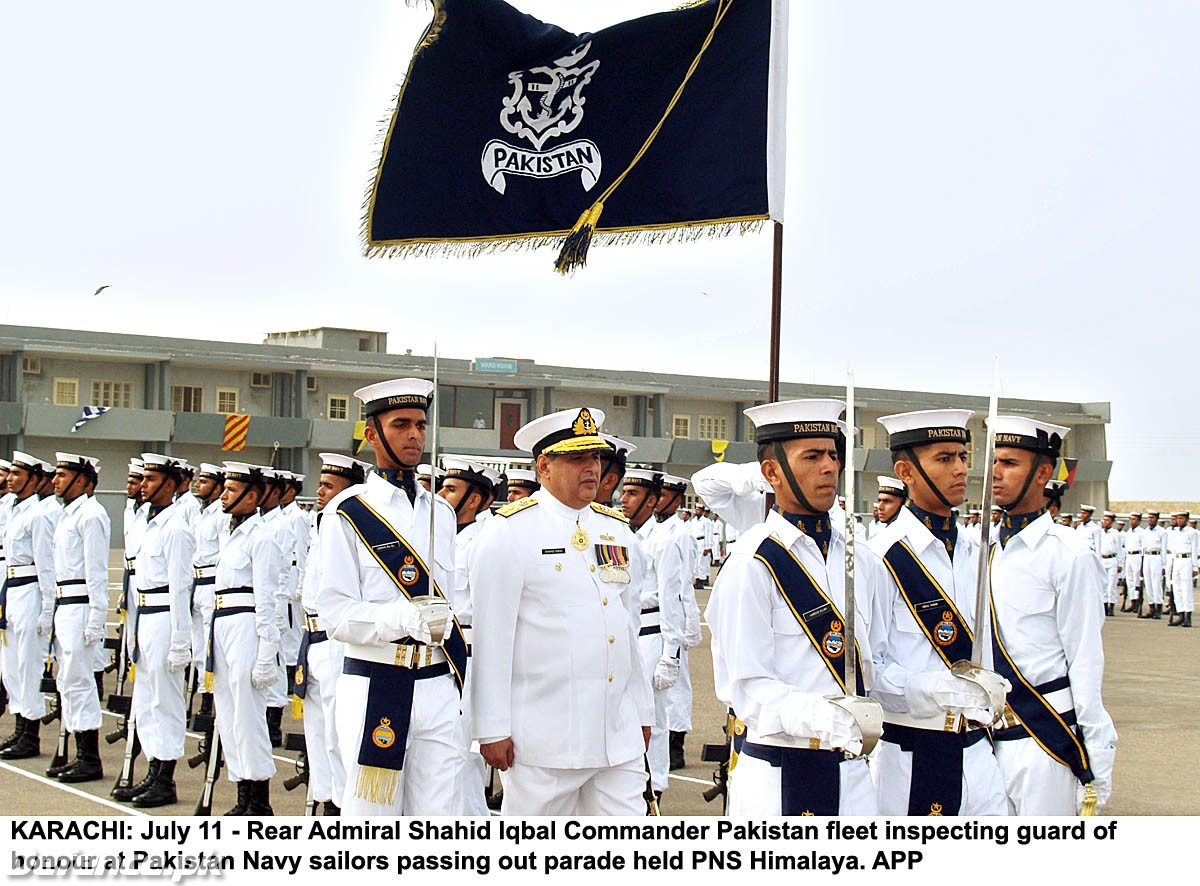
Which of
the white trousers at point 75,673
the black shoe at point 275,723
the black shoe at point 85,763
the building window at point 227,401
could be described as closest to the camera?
the black shoe at point 85,763

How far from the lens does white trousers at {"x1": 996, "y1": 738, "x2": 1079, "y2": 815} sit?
5.47 metres

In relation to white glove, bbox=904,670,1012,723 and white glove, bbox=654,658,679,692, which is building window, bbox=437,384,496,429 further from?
white glove, bbox=904,670,1012,723

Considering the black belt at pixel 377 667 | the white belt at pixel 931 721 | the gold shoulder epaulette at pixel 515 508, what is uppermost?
the gold shoulder epaulette at pixel 515 508

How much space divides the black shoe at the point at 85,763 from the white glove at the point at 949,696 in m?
7.34

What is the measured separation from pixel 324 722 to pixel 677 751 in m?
4.52

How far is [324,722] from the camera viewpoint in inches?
293

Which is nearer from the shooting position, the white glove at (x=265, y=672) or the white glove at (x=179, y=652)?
the white glove at (x=265, y=672)

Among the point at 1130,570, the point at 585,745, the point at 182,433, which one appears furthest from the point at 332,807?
the point at 182,433

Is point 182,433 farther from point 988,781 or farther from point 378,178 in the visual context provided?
point 988,781

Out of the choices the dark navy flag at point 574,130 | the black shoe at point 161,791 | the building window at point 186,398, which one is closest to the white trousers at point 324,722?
the black shoe at point 161,791

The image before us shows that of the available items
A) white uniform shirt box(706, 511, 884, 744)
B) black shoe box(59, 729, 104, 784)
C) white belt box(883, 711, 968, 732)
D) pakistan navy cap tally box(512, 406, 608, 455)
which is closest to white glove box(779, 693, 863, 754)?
white uniform shirt box(706, 511, 884, 744)

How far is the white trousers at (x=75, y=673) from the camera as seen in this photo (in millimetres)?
10289

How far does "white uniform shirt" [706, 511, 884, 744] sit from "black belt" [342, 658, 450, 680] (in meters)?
1.37

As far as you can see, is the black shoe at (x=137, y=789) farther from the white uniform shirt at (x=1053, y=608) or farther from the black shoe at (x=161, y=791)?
the white uniform shirt at (x=1053, y=608)
